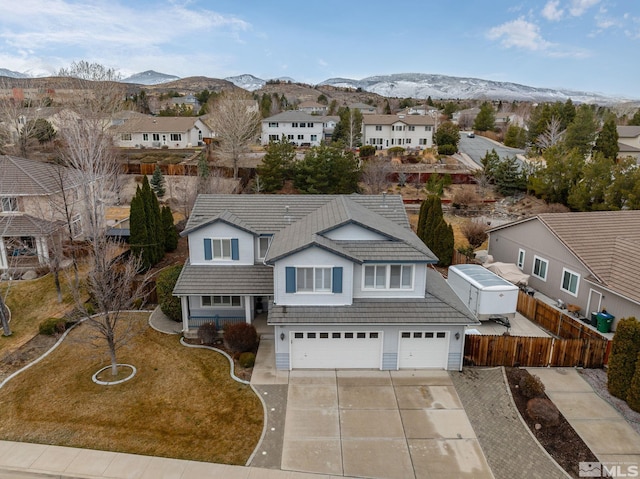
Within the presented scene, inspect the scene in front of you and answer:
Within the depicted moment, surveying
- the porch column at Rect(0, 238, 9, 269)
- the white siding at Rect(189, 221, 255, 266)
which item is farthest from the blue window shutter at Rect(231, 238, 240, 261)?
the porch column at Rect(0, 238, 9, 269)

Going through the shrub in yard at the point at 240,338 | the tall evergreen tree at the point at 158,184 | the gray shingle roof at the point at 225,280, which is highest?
the tall evergreen tree at the point at 158,184

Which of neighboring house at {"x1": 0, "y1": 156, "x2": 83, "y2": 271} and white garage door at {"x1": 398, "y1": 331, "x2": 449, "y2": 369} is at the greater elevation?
neighboring house at {"x1": 0, "y1": 156, "x2": 83, "y2": 271}

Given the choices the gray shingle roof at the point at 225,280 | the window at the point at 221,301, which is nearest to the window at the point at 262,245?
the gray shingle roof at the point at 225,280

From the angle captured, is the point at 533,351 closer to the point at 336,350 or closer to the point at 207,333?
the point at 336,350

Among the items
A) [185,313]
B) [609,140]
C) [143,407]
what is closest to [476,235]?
[185,313]

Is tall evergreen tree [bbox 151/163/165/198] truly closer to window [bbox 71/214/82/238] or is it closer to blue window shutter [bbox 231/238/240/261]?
window [bbox 71/214/82/238]

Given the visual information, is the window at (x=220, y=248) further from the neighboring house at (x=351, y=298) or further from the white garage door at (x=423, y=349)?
the white garage door at (x=423, y=349)
